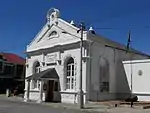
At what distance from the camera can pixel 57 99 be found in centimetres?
3481

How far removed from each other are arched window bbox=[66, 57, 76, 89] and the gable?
214cm

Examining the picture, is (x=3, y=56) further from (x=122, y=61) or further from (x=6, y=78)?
(x=122, y=61)

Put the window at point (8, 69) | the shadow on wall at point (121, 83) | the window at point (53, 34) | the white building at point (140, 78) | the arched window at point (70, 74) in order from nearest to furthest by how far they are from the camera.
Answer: the white building at point (140, 78) → the arched window at point (70, 74) → the shadow on wall at point (121, 83) → the window at point (53, 34) → the window at point (8, 69)

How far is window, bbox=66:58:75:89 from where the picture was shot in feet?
107

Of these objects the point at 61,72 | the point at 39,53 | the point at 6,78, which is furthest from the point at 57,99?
the point at 6,78

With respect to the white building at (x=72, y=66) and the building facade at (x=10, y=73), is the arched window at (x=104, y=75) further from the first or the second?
the building facade at (x=10, y=73)

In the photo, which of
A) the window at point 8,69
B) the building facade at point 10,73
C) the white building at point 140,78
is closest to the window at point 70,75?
the white building at point 140,78

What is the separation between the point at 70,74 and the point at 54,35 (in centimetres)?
532

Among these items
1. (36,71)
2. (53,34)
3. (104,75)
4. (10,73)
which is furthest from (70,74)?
(10,73)

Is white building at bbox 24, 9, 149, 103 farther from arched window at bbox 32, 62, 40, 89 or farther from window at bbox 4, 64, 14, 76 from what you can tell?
window at bbox 4, 64, 14, 76

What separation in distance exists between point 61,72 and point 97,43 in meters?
4.90

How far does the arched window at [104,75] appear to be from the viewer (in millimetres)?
32906

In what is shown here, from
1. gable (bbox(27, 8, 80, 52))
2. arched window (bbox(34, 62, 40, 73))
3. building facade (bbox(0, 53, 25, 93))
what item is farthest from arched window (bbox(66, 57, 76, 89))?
building facade (bbox(0, 53, 25, 93))

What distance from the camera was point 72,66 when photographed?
3309 cm
